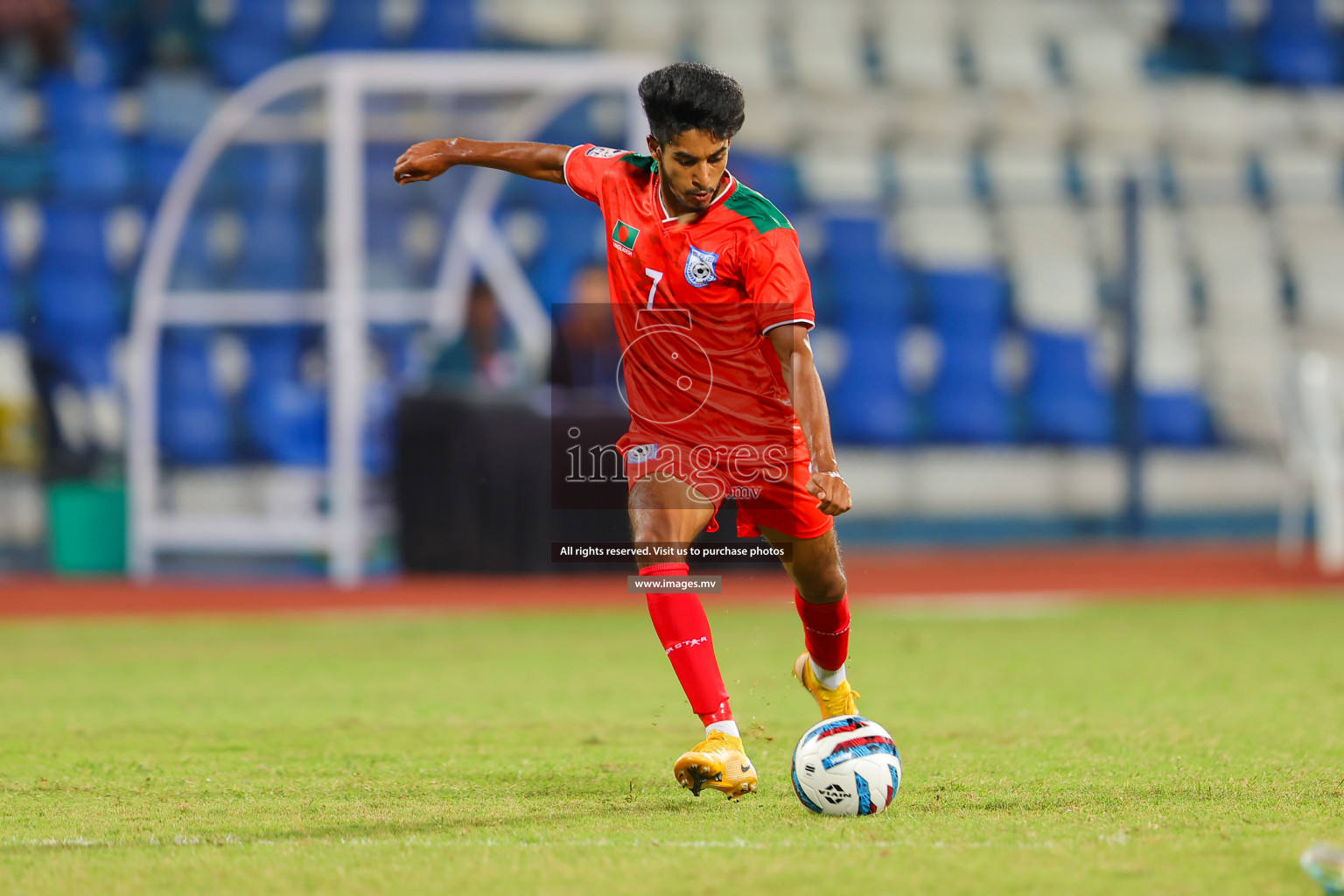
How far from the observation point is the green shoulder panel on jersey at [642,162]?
15.5 ft

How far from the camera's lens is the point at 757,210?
4.49 metres

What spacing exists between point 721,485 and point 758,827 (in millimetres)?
1008

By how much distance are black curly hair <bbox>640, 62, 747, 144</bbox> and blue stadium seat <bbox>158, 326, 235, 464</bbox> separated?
29.0ft

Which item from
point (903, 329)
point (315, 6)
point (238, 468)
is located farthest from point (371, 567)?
point (315, 6)

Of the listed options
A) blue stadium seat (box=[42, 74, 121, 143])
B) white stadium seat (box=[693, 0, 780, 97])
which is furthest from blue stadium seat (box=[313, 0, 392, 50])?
white stadium seat (box=[693, 0, 780, 97])

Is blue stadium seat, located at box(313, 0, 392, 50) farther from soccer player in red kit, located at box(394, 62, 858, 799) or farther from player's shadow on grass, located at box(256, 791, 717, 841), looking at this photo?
player's shadow on grass, located at box(256, 791, 717, 841)

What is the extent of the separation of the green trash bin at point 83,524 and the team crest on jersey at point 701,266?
8730 millimetres

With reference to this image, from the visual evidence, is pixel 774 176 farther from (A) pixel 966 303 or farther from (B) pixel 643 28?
(B) pixel 643 28

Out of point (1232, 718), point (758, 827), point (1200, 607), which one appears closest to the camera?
point (758, 827)


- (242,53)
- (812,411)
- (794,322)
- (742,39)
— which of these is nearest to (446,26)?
(242,53)

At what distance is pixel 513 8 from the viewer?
57.7 feet

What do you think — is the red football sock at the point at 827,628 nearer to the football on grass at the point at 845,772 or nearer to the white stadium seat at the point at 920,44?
the football on grass at the point at 845,772

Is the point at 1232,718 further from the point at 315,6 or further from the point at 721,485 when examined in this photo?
the point at 315,6

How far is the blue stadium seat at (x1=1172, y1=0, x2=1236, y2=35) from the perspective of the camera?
19.0 metres
